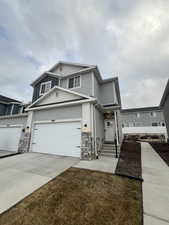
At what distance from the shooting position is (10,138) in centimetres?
958

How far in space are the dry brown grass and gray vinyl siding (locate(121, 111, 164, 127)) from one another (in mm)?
23275

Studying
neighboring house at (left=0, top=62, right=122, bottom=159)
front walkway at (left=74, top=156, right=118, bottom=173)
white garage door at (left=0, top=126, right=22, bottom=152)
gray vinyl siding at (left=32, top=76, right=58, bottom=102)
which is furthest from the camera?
gray vinyl siding at (left=32, top=76, right=58, bottom=102)

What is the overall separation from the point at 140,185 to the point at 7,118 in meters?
12.4

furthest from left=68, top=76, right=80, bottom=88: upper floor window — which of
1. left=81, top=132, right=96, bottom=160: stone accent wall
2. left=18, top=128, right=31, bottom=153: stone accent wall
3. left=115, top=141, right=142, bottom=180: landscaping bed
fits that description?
left=115, top=141, right=142, bottom=180: landscaping bed

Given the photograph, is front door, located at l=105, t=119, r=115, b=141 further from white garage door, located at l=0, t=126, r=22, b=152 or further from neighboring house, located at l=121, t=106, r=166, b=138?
neighboring house, located at l=121, t=106, r=166, b=138

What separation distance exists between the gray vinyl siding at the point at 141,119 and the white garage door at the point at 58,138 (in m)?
21.2

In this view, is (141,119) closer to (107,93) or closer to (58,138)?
(107,93)

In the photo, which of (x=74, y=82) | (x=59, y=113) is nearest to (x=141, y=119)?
(x=74, y=82)

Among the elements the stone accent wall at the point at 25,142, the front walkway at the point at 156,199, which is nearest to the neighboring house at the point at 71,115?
the stone accent wall at the point at 25,142

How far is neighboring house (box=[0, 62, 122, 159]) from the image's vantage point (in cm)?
655

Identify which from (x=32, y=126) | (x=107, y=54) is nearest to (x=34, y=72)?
(x=32, y=126)

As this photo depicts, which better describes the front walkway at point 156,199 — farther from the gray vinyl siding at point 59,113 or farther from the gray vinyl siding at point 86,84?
the gray vinyl siding at point 86,84

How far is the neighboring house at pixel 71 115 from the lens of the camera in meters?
6.55

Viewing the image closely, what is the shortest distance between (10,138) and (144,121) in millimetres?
25755
